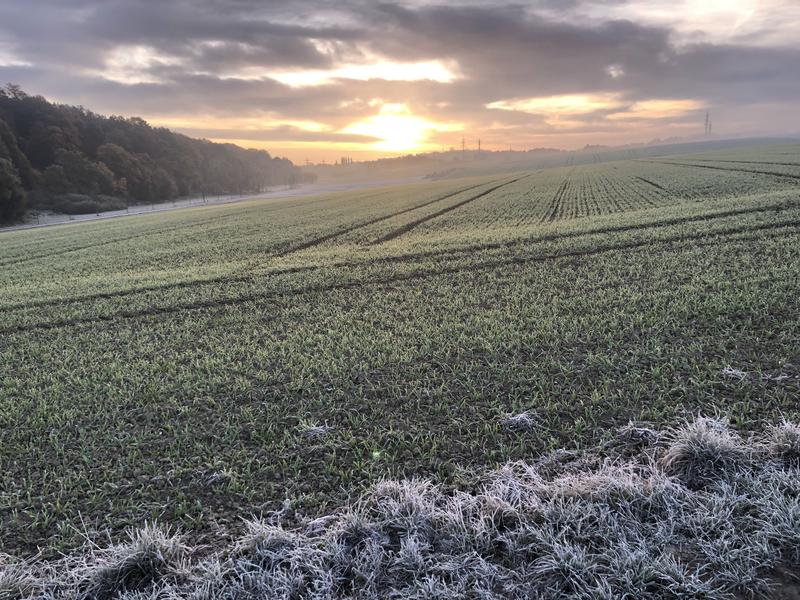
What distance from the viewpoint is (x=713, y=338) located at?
7.12m

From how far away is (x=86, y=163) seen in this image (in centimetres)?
9069

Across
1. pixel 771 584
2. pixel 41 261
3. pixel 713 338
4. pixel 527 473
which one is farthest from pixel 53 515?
pixel 41 261

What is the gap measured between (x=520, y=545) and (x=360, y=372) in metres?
3.94

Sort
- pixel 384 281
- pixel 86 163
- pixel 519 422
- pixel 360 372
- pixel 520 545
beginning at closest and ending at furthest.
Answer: pixel 520 545
pixel 519 422
pixel 360 372
pixel 384 281
pixel 86 163

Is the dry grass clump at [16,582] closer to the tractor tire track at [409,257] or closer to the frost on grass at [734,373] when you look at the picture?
the frost on grass at [734,373]

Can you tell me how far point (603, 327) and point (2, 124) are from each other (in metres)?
107

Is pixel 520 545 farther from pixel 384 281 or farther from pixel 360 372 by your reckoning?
pixel 384 281

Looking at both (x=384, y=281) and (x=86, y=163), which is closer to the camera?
(x=384, y=281)

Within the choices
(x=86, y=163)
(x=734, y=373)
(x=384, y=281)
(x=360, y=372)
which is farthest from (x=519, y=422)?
(x=86, y=163)

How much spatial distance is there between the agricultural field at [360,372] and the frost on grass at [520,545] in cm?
45

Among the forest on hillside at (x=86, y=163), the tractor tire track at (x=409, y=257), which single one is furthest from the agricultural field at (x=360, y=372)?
the forest on hillside at (x=86, y=163)

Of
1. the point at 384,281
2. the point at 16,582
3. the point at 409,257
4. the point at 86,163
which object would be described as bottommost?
the point at 16,582

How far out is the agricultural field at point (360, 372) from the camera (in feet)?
15.5

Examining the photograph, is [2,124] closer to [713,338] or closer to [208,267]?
[208,267]
